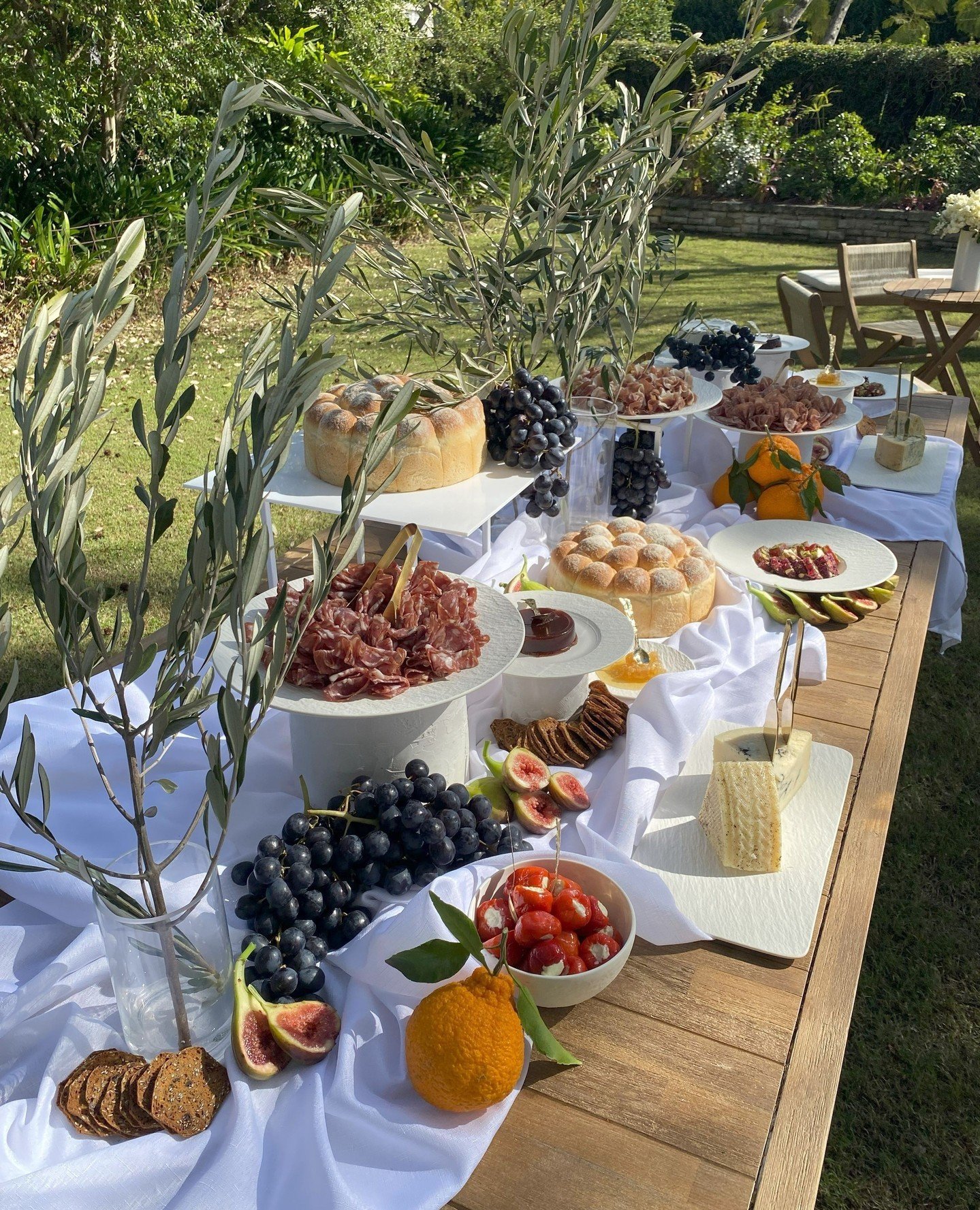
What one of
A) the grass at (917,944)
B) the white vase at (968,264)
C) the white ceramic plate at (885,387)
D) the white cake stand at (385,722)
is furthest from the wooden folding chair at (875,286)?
the white cake stand at (385,722)

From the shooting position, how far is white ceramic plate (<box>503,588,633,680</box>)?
1.84 m

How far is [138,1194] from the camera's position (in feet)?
3.59

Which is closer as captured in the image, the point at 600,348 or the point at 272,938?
the point at 272,938

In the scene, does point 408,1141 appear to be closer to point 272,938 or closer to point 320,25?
point 272,938

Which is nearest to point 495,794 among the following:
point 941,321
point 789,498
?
point 789,498

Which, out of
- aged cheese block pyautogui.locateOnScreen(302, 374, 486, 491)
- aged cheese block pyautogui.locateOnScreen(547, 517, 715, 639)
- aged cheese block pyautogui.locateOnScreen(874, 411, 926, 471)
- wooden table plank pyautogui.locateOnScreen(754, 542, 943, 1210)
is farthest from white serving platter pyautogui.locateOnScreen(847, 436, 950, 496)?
aged cheese block pyautogui.locateOnScreen(302, 374, 486, 491)

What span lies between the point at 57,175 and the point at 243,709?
8802 millimetres

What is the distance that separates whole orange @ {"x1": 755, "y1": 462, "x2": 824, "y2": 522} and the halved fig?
1415 mm

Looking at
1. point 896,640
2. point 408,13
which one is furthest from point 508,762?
point 408,13

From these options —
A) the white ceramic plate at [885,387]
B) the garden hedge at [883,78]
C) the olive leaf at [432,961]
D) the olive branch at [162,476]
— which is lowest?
the olive leaf at [432,961]

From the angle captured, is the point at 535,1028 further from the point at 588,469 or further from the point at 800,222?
the point at 800,222

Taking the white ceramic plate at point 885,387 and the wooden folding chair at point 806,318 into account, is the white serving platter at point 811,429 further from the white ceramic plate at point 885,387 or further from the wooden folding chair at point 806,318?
the wooden folding chair at point 806,318

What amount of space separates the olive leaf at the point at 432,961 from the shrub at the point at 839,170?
44.5ft

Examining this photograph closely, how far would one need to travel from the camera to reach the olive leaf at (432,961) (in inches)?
46.1
